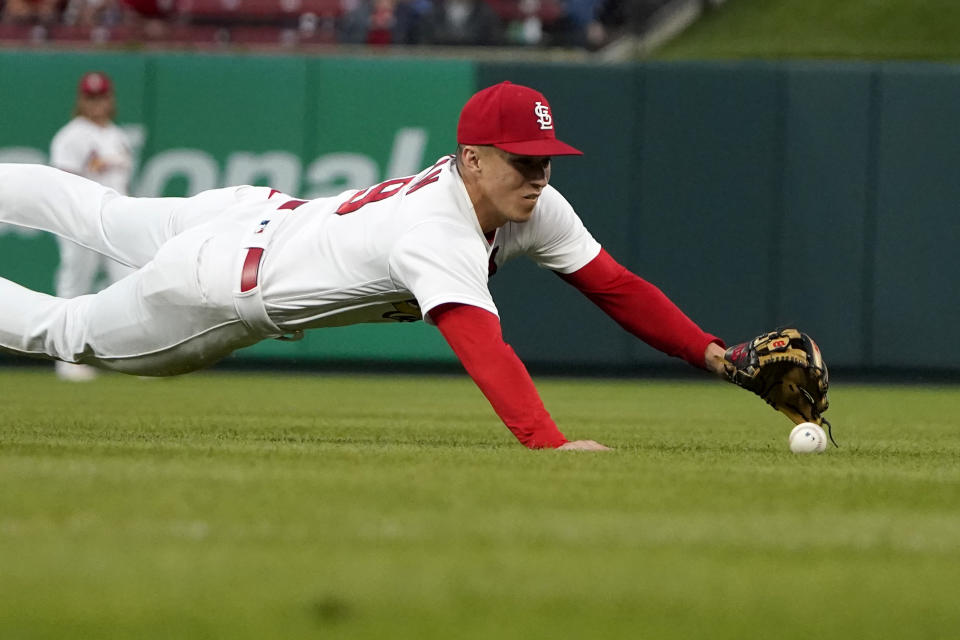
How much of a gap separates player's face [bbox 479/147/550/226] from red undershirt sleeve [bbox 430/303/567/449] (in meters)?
0.42

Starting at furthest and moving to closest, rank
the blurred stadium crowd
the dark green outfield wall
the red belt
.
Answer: the blurred stadium crowd → the dark green outfield wall → the red belt

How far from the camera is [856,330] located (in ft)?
36.8

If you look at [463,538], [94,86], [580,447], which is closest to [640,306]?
[580,447]

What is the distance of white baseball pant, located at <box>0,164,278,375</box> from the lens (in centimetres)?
478

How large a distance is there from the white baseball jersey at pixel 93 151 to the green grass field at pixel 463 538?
460 centimetres

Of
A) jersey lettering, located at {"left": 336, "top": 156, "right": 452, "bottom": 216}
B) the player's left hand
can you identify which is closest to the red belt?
jersey lettering, located at {"left": 336, "top": 156, "right": 452, "bottom": 216}

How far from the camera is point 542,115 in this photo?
4.56 metres

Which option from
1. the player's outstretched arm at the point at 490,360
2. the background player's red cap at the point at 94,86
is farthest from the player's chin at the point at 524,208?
the background player's red cap at the point at 94,86

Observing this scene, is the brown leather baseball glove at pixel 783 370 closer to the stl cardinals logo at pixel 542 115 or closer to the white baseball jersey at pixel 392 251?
the white baseball jersey at pixel 392 251

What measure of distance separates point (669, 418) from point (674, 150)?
4.30 m

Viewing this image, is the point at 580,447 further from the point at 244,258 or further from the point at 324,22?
the point at 324,22

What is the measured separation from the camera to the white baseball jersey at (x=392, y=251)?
442 cm

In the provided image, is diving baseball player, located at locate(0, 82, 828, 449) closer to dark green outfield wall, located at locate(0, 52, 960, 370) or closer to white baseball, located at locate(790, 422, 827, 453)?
white baseball, located at locate(790, 422, 827, 453)

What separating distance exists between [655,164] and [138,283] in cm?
700
